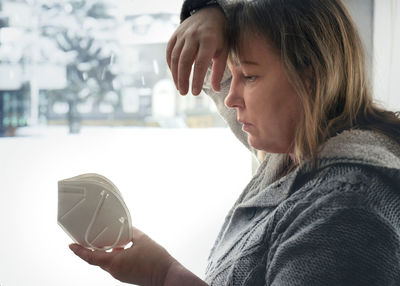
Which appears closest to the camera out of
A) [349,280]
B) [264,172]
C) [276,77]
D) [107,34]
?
[349,280]

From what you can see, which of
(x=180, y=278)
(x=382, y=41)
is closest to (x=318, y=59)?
(x=180, y=278)

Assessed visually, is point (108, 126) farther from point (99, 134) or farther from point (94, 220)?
point (94, 220)

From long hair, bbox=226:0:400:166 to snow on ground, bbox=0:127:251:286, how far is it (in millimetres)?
708

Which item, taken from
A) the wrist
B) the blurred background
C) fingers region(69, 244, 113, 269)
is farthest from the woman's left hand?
the blurred background

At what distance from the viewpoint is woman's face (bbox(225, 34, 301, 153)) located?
0.69 metres

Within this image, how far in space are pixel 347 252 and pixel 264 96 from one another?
0.93 feet

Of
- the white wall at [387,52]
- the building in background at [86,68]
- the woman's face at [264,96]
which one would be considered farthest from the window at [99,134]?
the woman's face at [264,96]

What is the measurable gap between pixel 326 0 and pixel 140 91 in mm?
801

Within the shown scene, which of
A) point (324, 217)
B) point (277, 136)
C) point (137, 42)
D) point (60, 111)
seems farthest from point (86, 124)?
point (324, 217)

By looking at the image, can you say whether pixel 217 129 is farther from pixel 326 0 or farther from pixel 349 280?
pixel 349 280

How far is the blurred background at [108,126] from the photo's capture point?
131cm

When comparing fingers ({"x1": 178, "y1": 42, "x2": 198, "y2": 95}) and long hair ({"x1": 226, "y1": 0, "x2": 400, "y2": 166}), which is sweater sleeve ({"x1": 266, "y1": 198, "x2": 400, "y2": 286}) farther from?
fingers ({"x1": 178, "y1": 42, "x2": 198, "y2": 95})

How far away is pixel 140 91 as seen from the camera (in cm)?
138

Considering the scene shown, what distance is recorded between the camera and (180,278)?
66cm
